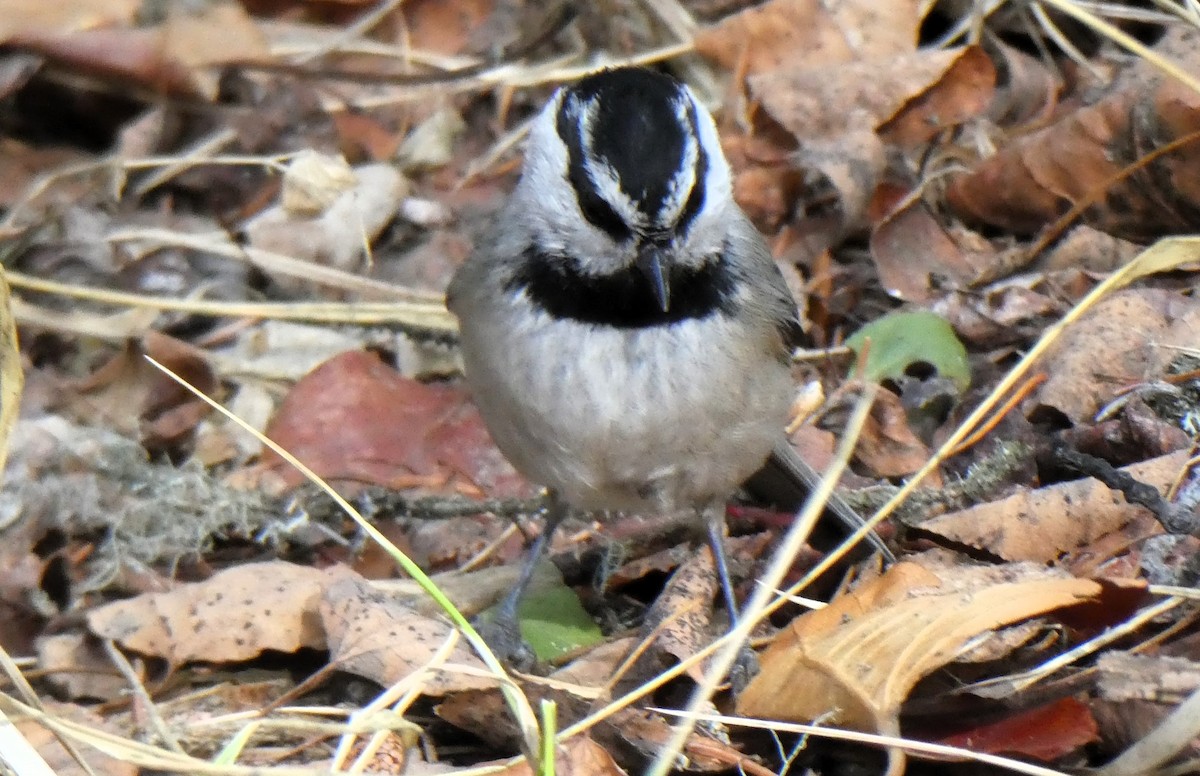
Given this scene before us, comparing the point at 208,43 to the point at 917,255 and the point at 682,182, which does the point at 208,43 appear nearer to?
the point at 917,255

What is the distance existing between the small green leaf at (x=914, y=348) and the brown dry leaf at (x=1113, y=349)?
233 mm

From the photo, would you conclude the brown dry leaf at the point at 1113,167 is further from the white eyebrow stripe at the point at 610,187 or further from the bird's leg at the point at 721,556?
the white eyebrow stripe at the point at 610,187

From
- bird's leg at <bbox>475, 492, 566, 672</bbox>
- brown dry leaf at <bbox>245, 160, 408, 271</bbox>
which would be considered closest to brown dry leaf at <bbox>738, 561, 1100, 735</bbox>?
bird's leg at <bbox>475, 492, 566, 672</bbox>

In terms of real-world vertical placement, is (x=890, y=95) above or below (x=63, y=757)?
above

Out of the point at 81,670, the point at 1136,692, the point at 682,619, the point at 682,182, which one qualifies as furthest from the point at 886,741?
the point at 81,670

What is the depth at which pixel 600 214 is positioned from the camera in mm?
2873

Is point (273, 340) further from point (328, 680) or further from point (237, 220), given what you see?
point (328, 680)

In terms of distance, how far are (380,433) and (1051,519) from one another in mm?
1838

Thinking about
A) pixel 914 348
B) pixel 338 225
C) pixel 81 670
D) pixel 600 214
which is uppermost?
pixel 600 214

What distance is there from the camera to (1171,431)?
323 cm

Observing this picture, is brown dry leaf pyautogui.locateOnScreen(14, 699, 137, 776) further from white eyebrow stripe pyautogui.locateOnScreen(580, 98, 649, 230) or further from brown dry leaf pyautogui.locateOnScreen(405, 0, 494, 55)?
brown dry leaf pyautogui.locateOnScreen(405, 0, 494, 55)

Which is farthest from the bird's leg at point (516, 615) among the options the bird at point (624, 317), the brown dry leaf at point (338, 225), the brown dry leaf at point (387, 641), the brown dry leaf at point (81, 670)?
the brown dry leaf at point (338, 225)

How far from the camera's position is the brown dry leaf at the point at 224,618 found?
3.07 metres

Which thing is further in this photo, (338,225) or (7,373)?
(338,225)
